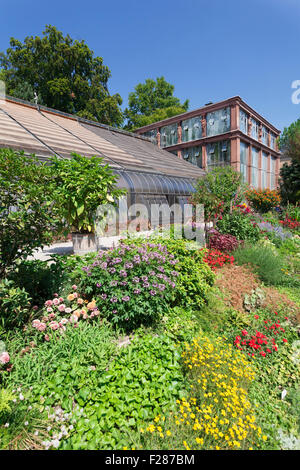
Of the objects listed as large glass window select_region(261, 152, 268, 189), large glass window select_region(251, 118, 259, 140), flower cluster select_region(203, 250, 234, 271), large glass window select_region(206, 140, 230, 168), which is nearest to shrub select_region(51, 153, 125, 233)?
flower cluster select_region(203, 250, 234, 271)

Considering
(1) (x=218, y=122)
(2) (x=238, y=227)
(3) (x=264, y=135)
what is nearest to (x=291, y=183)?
(1) (x=218, y=122)

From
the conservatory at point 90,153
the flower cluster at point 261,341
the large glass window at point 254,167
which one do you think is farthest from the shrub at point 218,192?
the large glass window at point 254,167

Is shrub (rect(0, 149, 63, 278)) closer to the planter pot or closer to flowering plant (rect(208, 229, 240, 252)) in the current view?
the planter pot

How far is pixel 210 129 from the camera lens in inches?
989

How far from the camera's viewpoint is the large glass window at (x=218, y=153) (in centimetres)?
2425

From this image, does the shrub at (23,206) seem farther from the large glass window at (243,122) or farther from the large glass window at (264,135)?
the large glass window at (264,135)

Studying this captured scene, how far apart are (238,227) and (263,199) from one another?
737 centimetres

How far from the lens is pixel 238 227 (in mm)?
7797

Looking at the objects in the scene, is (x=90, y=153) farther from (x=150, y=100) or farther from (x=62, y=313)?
(x=150, y=100)

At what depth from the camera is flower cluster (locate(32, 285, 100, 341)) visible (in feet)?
10.1

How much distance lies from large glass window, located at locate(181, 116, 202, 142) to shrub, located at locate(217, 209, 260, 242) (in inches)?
827
